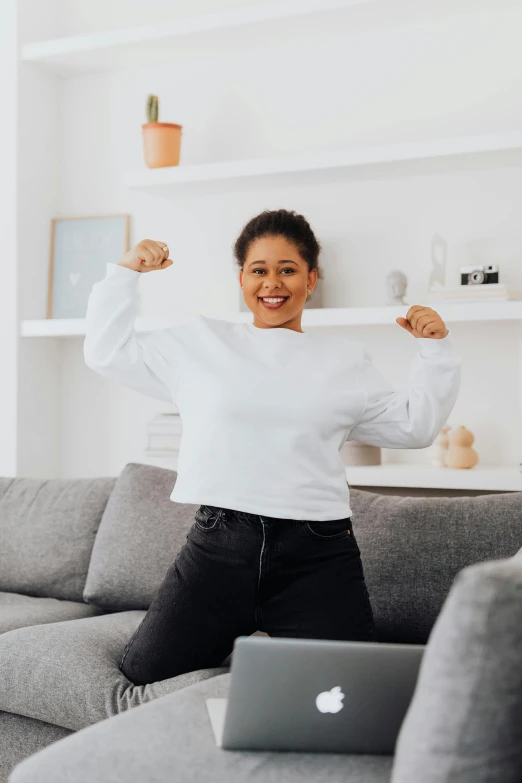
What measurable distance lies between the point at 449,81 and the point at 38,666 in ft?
7.43

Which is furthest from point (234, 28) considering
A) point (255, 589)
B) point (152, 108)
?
point (255, 589)

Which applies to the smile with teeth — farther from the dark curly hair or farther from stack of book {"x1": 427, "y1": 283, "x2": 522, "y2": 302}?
stack of book {"x1": 427, "y1": 283, "x2": 522, "y2": 302}

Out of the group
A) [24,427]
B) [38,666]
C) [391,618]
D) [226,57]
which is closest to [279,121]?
[226,57]

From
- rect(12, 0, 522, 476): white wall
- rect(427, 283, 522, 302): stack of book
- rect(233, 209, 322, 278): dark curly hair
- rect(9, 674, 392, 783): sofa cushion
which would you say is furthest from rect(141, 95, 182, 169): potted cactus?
rect(9, 674, 392, 783): sofa cushion

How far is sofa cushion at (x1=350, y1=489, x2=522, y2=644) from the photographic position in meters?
2.11

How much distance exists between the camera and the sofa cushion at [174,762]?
1148mm

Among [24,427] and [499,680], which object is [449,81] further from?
[499,680]

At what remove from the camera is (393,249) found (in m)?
3.18

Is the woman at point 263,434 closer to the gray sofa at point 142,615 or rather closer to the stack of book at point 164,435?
the gray sofa at point 142,615

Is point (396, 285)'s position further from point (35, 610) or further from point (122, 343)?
point (35, 610)

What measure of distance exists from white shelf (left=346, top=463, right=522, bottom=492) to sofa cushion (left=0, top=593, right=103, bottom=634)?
0.93 meters

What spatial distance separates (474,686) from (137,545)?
1.63 m

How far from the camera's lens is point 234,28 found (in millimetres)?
3150

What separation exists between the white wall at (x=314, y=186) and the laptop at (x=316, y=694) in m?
1.96
